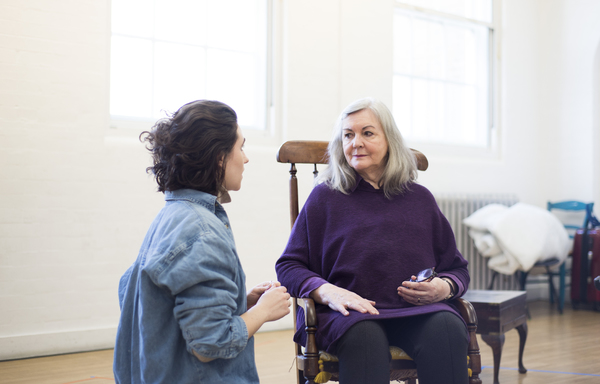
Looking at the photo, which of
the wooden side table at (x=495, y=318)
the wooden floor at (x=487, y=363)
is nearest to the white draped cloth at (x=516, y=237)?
the wooden floor at (x=487, y=363)

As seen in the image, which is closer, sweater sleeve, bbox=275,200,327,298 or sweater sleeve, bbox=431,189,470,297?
sweater sleeve, bbox=275,200,327,298

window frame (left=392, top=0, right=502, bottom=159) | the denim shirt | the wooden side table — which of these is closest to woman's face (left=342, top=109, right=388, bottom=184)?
the denim shirt

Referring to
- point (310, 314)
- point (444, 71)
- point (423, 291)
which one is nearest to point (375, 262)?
point (423, 291)

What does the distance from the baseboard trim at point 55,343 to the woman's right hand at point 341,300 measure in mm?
2205

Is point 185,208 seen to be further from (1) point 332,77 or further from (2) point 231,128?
(1) point 332,77

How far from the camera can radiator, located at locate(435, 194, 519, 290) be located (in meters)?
4.79

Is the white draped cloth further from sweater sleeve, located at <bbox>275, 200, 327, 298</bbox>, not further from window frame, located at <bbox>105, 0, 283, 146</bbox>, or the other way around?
sweater sleeve, located at <bbox>275, 200, 327, 298</bbox>

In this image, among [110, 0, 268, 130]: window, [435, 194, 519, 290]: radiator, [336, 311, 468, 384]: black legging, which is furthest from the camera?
[435, 194, 519, 290]: radiator

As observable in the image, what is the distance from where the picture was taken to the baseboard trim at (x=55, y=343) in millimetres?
3115

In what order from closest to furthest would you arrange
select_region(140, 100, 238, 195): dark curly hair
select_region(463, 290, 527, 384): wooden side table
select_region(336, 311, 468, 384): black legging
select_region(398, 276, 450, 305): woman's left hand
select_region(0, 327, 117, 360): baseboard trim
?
select_region(140, 100, 238, 195): dark curly hair
select_region(336, 311, 468, 384): black legging
select_region(398, 276, 450, 305): woman's left hand
select_region(463, 290, 527, 384): wooden side table
select_region(0, 327, 117, 360): baseboard trim

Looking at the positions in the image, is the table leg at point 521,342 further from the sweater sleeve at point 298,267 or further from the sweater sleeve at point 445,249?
the sweater sleeve at point 298,267

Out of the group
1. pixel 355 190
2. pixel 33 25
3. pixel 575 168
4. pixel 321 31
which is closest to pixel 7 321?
pixel 33 25

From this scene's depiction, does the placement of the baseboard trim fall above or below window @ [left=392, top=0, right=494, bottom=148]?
below

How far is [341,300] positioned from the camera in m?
1.62
